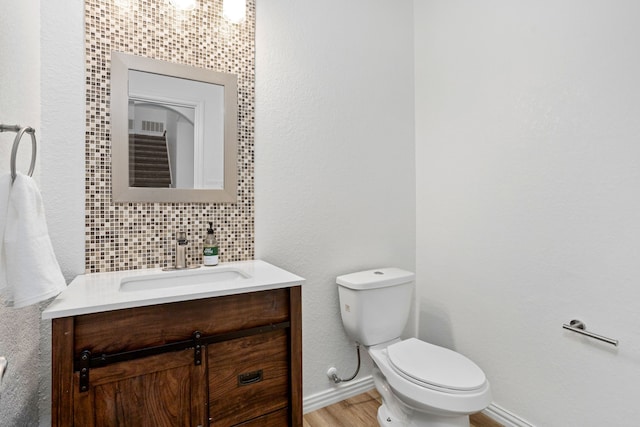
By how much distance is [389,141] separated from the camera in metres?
2.09

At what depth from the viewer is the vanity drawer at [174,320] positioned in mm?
966

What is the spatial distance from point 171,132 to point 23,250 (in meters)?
0.79

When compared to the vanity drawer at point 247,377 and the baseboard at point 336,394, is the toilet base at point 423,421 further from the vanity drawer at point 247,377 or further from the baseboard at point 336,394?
the vanity drawer at point 247,377

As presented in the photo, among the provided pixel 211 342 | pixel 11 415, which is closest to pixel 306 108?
pixel 211 342

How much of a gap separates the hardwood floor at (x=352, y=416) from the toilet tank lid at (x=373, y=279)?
27.0 inches

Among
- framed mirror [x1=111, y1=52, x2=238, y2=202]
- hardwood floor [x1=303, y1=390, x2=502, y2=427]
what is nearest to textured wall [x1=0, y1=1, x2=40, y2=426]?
framed mirror [x1=111, y1=52, x2=238, y2=202]

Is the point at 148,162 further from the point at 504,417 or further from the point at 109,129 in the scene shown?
the point at 504,417

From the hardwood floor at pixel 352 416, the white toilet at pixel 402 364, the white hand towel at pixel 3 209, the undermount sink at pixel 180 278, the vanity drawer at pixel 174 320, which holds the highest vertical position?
the white hand towel at pixel 3 209

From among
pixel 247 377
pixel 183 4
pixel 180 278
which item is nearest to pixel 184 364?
pixel 247 377

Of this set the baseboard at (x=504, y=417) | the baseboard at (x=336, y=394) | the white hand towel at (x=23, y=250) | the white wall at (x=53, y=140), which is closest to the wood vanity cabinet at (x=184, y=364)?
the white hand towel at (x=23, y=250)

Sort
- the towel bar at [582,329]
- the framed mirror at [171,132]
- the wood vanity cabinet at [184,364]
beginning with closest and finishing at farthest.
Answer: the wood vanity cabinet at [184,364]
the towel bar at [582,329]
the framed mirror at [171,132]

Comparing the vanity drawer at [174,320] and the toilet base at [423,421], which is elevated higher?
the vanity drawer at [174,320]

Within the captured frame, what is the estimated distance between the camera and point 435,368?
1.42 m

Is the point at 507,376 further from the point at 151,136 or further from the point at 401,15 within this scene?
the point at 401,15
